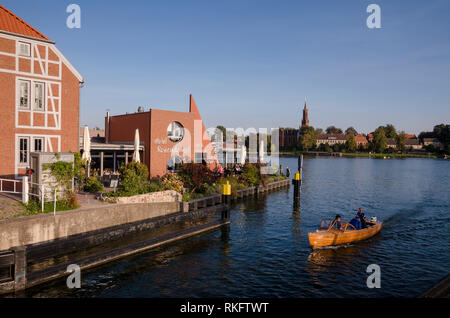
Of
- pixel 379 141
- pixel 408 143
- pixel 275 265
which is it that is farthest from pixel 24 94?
pixel 408 143

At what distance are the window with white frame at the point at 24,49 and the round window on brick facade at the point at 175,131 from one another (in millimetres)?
12437

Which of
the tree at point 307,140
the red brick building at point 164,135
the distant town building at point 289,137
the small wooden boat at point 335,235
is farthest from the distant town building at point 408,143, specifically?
the small wooden boat at point 335,235

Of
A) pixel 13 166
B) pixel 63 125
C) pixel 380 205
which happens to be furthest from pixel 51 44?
pixel 380 205

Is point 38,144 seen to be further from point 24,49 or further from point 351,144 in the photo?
point 351,144

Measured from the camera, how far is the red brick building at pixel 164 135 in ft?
96.1

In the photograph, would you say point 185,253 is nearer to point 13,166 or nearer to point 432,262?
point 432,262

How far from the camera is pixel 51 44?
21.7 metres

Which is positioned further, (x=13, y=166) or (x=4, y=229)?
(x=13, y=166)

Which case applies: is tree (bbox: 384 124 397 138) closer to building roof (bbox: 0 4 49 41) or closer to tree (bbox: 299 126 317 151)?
tree (bbox: 299 126 317 151)

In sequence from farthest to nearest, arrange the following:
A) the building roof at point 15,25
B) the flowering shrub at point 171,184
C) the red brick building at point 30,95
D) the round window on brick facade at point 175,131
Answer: the round window on brick facade at point 175,131
the flowering shrub at point 171,184
the building roof at point 15,25
the red brick building at point 30,95

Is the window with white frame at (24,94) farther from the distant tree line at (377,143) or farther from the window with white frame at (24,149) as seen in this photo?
the distant tree line at (377,143)

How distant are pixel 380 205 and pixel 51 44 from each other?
1143 inches

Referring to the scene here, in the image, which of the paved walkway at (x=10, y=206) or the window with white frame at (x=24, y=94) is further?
the window with white frame at (x=24, y=94)

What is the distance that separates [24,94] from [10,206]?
9.22 metres
